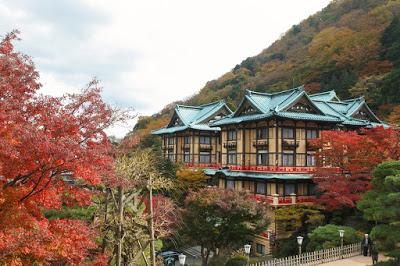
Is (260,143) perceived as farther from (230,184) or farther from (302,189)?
(230,184)

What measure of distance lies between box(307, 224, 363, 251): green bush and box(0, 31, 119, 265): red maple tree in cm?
1773

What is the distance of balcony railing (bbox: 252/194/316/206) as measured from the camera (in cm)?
2955

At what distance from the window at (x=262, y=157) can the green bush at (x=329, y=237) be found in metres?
10.2

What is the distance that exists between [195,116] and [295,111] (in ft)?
67.7

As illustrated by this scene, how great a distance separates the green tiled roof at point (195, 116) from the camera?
46.7 m

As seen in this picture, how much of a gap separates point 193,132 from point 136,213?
33010mm

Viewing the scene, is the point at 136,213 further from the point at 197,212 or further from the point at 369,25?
the point at 369,25

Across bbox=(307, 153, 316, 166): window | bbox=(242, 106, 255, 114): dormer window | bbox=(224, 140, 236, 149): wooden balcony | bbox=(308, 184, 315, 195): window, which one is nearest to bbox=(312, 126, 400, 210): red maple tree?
bbox=(308, 184, 315, 195): window

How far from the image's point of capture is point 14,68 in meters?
8.77

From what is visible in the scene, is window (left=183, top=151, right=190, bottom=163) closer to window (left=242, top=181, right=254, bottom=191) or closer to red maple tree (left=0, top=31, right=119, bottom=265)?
window (left=242, top=181, right=254, bottom=191)

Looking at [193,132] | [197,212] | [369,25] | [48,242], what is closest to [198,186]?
[193,132]

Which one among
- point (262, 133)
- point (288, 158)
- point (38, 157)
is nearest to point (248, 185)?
point (288, 158)

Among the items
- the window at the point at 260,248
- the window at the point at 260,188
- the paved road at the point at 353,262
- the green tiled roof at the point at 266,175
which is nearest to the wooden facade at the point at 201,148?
the green tiled roof at the point at 266,175

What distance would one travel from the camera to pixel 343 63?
217ft
